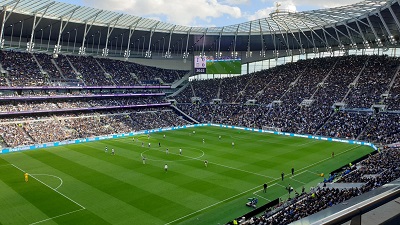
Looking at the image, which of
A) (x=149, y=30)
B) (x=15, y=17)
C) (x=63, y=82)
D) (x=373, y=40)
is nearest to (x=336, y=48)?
(x=373, y=40)

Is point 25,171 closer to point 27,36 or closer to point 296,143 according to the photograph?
point 296,143

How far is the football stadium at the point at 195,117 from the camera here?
25.5 metres

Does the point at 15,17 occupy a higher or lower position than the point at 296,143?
higher

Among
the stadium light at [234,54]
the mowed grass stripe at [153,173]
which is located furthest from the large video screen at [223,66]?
the mowed grass stripe at [153,173]

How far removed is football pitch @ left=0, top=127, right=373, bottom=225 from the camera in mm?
24312

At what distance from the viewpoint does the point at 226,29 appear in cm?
7950

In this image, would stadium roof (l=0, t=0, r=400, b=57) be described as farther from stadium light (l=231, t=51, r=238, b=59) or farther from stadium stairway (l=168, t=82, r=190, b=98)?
stadium stairway (l=168, t=82, r=190, b=98)

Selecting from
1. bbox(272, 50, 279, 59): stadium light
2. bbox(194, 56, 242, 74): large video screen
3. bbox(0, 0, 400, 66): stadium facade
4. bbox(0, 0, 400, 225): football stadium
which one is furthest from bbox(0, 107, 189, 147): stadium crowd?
bbox(272, 50, 279, 59): stadium light

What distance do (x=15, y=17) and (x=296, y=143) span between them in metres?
55.3

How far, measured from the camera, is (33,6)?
57375 millimetres

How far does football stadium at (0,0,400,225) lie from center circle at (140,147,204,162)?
26 centimetres

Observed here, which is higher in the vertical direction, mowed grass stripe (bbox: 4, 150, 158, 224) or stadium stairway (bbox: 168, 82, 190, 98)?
stadium stairway (bbox: 168, 82, 190, 98)

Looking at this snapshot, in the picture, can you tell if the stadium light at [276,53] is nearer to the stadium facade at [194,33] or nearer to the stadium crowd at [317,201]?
the stadium facade at [194,33]

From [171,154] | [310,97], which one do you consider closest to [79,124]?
[171,154]
